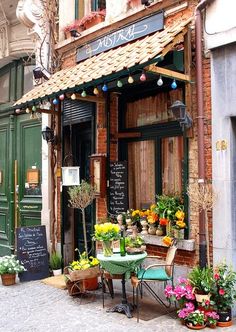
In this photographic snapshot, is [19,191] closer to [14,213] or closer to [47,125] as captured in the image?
[14,213]

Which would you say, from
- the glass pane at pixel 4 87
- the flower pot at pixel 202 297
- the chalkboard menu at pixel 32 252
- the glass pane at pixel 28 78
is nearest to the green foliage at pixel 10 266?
the chalkboard menu at pixel 32 252

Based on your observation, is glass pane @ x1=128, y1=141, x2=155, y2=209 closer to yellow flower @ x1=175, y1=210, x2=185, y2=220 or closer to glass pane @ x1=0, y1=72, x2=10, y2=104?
yellow flower @ x1=175, y1=210, x2=185, y2=220

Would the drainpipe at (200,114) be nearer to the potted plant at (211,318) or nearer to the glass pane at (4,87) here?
the potted plant at (211,318)

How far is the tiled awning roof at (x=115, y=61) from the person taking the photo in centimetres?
547

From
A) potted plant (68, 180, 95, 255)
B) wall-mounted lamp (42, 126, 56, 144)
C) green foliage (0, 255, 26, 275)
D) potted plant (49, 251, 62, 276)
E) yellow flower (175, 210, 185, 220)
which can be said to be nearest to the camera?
yellow flower (175, 210, 185, 220)

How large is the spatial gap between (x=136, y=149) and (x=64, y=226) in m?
2.35

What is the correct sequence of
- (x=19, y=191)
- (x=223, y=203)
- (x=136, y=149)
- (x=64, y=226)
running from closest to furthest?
(x=223, y=203) → (x=136, y=149) → (x=64, y=226) → (x=19, y=191)

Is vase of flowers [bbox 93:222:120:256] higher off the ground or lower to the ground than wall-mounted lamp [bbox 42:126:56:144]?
lower

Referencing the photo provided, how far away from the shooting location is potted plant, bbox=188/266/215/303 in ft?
17.0

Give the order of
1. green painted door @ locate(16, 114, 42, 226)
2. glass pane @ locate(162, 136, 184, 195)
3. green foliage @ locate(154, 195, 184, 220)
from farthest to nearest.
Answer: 1. green painted door @ locate(16, 114, 42, 226)
2. glass pane @ locate(162, 136, 184, 195)
3. green foliage @ locate(154, 195, 184, 220)

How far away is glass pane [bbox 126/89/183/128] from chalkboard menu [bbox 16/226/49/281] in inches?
111

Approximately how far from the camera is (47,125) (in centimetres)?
885

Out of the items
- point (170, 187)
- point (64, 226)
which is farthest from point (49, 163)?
point (170, 187)

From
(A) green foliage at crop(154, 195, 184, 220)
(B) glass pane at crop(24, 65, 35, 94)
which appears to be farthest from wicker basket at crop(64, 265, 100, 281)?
(B) glass pane at crop(24, 65, 35, 94)
